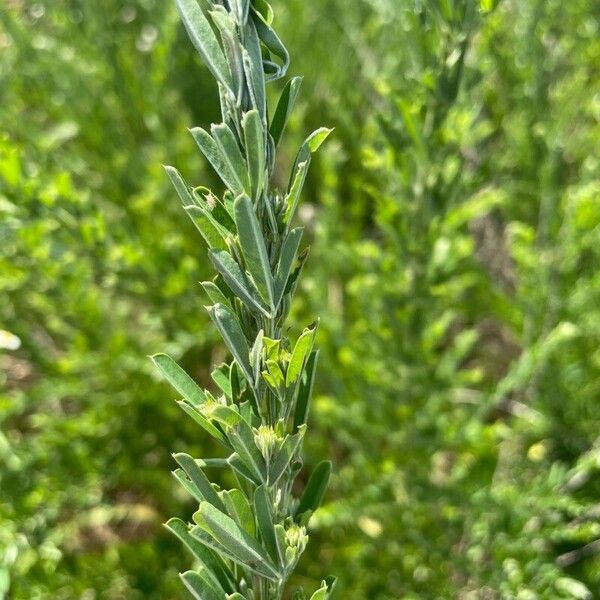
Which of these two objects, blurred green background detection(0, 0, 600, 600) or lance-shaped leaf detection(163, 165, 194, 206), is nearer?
lance-shaped leaf detection(163, 165, 194, 206)

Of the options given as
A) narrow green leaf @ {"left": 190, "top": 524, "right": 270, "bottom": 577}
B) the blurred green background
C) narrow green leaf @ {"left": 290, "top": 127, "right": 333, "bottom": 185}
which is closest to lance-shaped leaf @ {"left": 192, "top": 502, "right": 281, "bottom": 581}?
narrow green leaf @ {"left": 190, "top": 524, "right": 270, "bottom": 577}

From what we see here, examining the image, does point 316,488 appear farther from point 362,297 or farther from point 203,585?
point 362,297

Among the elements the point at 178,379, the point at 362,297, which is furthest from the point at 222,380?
the point at 362,297

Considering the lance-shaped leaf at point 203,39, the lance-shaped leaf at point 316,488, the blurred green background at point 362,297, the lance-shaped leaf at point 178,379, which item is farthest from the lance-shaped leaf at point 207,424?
the blurred green background at point 362,297

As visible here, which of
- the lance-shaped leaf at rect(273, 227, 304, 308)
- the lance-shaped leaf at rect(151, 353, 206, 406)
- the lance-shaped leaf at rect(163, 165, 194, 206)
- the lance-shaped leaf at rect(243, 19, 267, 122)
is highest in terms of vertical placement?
the lance-shaped leaf at rect(243, 19, 267, 122)

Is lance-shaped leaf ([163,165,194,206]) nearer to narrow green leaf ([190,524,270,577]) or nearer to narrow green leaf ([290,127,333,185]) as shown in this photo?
narrow green leaf ([290,127,333,185])

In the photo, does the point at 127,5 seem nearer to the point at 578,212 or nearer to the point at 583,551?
the point at 578,212

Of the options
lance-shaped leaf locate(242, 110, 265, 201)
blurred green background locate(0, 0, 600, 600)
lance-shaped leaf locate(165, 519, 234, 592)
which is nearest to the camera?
lance-shaped leaf locate(242, 110, 265, 201)
